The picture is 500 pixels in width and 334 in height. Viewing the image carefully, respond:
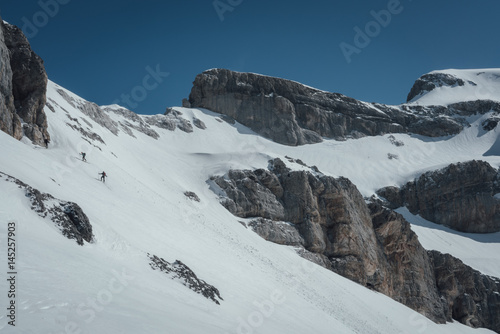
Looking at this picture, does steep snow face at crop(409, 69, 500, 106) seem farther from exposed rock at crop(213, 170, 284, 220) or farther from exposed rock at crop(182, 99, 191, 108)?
exposed rock at crop(213, 170, 284, 220)

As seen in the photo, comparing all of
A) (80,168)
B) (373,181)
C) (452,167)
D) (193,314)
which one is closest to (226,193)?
(80,168)

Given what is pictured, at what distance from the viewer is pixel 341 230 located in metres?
45.7

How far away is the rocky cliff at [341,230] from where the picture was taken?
4360 cm

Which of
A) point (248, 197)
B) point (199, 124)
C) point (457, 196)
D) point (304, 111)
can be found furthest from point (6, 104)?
point (457, 196)

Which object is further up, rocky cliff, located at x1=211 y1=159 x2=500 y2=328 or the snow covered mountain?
rocky cliff, located at x1=211 y1=159 x2=500 y2=328

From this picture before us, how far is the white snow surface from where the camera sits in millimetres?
9977

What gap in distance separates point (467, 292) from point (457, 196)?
31.1 m

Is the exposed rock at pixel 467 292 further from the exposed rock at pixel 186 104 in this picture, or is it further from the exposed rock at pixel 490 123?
the exposed rock at pixel 186 104

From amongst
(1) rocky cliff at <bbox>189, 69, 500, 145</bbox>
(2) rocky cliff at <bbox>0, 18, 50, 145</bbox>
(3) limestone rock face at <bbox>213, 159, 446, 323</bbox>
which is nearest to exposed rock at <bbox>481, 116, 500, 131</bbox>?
(1) rocky cliff at <bbox>189, 69, 500, 145</bbox>

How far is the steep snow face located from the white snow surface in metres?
77.4

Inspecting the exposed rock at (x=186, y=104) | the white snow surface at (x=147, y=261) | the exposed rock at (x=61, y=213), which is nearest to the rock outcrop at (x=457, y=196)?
the white snow surface at (x=147, y=261)

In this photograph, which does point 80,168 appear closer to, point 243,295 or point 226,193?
point 243,295

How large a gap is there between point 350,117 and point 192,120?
44.2 m

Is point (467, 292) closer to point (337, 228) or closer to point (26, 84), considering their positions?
point (337, 228)
